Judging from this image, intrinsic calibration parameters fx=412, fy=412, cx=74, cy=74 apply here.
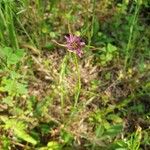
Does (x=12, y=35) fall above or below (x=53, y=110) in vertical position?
above

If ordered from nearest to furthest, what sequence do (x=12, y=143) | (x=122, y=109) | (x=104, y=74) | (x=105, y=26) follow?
(x=12, y=143) → (x=122, y=109) → (x=104, y=74) → (x=105, y=26)

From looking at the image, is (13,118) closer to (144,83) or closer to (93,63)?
(93,63)

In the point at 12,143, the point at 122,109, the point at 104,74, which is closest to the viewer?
the point at 12,143

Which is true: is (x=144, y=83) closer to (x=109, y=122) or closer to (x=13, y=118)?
(x=109, y=122)

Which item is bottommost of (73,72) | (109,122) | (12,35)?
(109,122)

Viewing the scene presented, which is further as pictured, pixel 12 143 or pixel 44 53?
pixel 44 53

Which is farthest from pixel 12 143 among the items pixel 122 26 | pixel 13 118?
pixel 122 26
